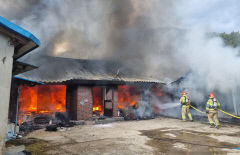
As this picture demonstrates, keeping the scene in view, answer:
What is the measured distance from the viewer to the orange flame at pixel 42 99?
13.0m

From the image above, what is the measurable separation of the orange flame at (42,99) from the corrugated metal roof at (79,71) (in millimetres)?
3407

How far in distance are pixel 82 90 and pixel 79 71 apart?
1322 mm

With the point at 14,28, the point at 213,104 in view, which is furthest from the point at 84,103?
the point at 14,28

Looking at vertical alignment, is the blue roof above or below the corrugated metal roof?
below

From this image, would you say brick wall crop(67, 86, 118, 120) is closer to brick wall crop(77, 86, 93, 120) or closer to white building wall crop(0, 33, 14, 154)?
brick wall crop(77, 86, 93, 120)

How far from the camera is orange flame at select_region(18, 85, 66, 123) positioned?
42.7ft

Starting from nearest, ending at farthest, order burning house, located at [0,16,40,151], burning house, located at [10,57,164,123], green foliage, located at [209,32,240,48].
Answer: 1. burning house, located at [0,16,40,151]
2. burning house, located at [10,57,164,123]
3. green foliage, located at [209,32,240,48]

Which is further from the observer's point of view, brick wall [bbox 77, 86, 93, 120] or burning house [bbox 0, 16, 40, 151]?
brick wall [bbox 77, 86, 93, 120]

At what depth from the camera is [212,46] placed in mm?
11484

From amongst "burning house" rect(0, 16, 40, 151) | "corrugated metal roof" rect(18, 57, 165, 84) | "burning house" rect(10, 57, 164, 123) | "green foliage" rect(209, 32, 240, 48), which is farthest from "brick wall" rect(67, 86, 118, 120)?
"green foliage" rect(209, 32, 240, 48)

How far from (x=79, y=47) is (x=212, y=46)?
10560 mm

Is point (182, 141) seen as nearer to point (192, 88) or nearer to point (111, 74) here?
point (111, 74)

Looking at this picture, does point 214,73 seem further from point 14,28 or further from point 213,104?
point 14,28

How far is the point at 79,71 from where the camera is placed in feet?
36.8
